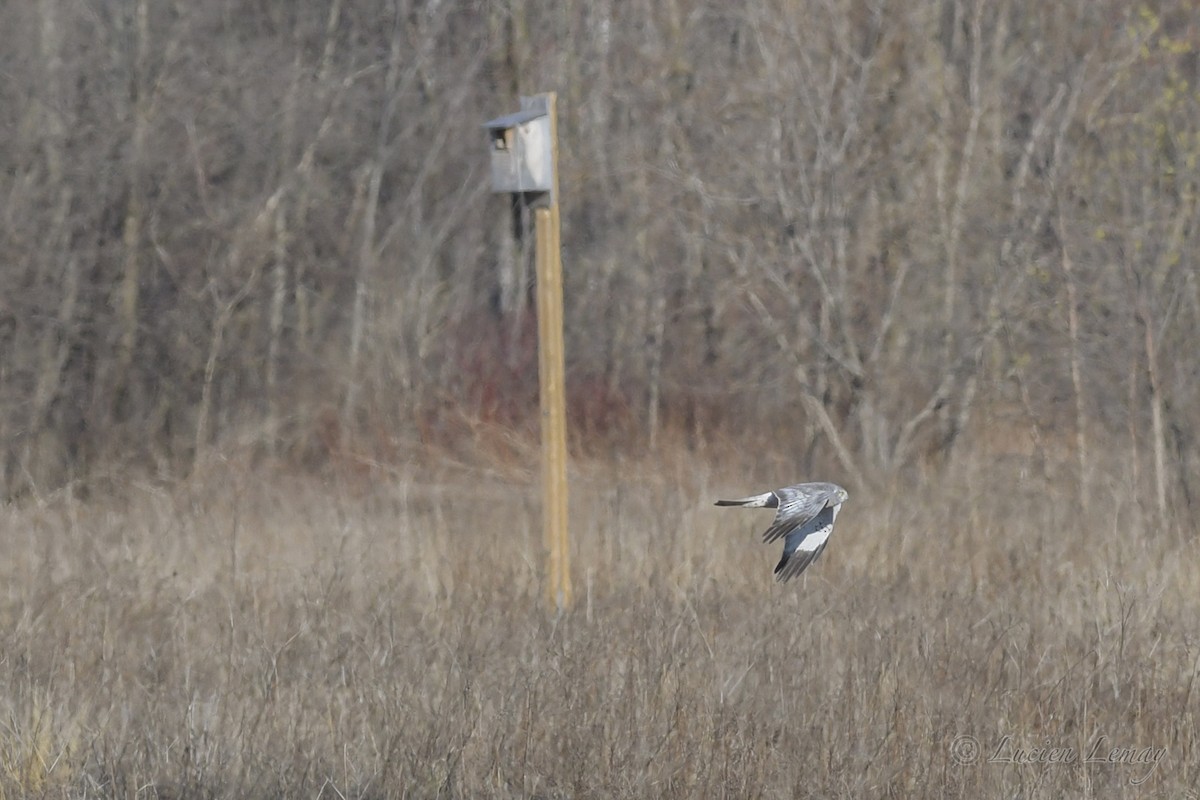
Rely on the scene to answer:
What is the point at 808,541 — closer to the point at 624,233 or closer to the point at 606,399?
the point at 606,399

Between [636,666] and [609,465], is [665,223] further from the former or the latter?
[636,666]

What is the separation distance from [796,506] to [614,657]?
1844 mm

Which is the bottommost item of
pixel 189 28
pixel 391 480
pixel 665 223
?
pixel 391 480

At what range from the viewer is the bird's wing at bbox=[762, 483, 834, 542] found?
311 centimetres

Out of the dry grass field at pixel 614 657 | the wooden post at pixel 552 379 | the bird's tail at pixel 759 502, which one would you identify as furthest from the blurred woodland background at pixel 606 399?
the bird's tail at pixel 759 502

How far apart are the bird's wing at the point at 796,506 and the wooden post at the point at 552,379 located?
3.16 metres

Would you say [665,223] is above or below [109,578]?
above

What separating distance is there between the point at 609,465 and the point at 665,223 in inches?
123

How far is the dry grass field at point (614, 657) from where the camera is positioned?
3.99 m

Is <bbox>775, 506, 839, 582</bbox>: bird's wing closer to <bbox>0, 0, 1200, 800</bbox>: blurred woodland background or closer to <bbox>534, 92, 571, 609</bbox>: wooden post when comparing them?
<bbox>0, 0, 1200, 800</bbox>: blurred woodland background

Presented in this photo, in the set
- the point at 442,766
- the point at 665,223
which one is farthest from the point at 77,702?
the point at 665,223

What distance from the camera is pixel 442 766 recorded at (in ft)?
13.1

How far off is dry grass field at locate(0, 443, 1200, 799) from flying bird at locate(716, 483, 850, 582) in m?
0.87

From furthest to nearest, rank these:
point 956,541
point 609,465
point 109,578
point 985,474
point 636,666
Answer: point 609,465, point 985,474, point 956,541, point 109,578, point 636,666
